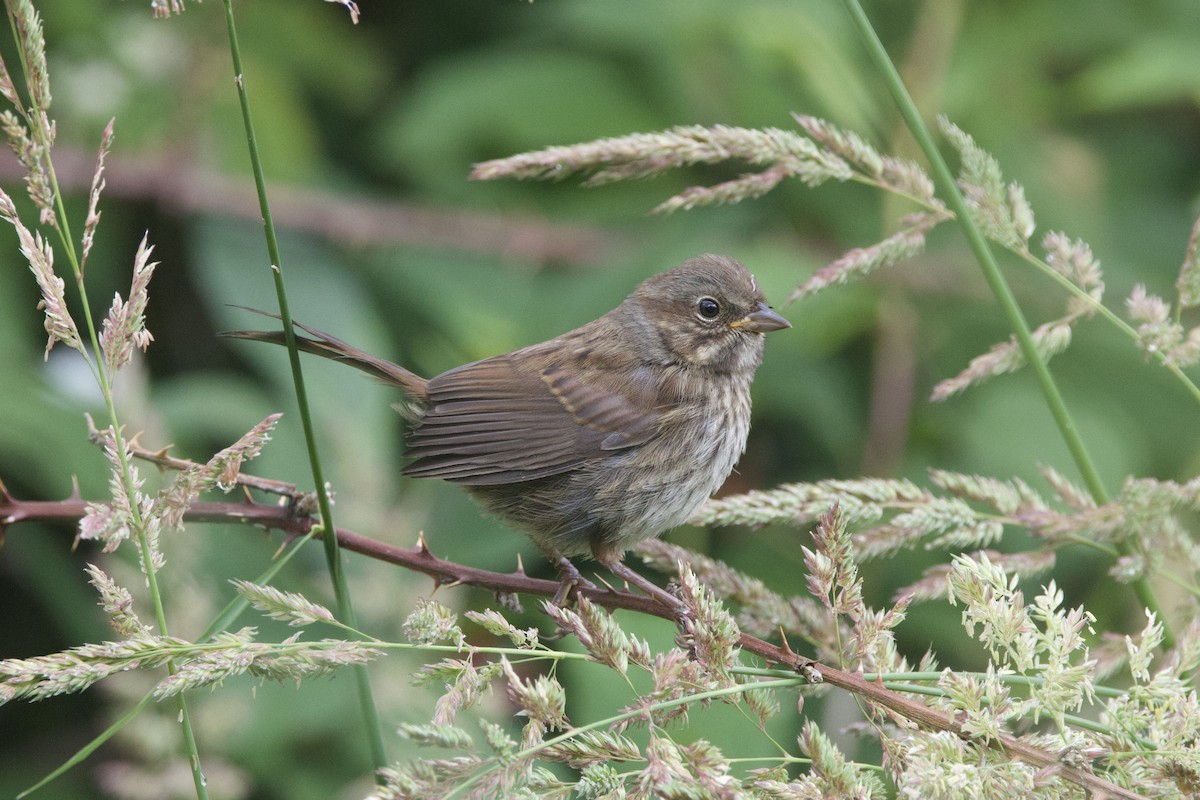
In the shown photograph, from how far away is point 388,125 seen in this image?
462 centimetres

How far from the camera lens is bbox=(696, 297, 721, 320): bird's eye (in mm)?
3338

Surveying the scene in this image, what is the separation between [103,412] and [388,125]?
1728 millimetres

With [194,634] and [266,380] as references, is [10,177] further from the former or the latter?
[194,634]

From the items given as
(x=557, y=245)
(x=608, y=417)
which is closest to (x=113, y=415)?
(x=608, y=417)

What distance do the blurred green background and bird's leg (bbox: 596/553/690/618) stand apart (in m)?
0.59

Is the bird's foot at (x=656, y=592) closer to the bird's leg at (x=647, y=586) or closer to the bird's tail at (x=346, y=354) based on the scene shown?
the bird's leg at (x=647, y=586)

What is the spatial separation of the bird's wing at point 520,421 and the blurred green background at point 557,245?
456mm

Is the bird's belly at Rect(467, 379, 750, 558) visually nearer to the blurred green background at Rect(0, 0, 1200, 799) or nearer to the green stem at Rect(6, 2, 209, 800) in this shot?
the blurred green background at Rect(0, 0, 1200, 799)

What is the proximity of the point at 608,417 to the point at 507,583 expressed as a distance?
93 centimetres

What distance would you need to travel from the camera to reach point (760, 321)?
10.7ft

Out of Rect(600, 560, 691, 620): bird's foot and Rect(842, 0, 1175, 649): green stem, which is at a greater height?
Rect(842, 0, 1175, 649): green stem

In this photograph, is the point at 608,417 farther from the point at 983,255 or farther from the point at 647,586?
the point at 983,255

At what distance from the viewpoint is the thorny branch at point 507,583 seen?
155 cm

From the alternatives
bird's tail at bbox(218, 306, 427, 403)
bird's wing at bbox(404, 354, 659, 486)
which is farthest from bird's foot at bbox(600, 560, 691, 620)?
bird's tail at bbox(218, 306, 427, 403)
